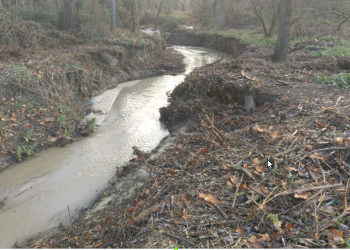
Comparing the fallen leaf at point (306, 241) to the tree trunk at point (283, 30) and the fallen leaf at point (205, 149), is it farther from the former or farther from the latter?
the tree trunk at point (283, 30)

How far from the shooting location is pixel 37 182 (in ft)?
17.7

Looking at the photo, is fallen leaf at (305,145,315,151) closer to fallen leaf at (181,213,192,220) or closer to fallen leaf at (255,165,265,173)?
fallen leaf at (255,165,265,173)

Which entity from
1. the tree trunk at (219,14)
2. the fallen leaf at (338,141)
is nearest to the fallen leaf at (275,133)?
the fallen leaf at (338,141)

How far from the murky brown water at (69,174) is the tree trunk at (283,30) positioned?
4.69 m

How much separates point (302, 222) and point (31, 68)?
8883 millimetres

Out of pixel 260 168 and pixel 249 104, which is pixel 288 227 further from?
pixel 249 104

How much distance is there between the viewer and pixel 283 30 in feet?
28.0

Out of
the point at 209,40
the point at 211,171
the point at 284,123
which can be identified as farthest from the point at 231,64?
the point at 209,40

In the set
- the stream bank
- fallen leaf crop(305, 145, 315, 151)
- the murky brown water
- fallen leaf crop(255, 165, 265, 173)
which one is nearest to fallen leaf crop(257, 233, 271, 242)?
fallen leaf crop(255, 165, 265, 173)

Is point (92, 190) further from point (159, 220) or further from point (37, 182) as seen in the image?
point (159, 220)

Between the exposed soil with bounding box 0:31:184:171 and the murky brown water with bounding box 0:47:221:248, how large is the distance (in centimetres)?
52

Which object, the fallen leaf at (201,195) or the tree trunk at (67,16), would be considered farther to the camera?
the tree trunk at (67,16)

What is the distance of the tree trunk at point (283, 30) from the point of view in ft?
27.0

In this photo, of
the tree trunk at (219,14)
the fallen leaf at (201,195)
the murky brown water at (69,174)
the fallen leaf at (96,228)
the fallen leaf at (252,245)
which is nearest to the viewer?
the fallen leaf at (252,245)
